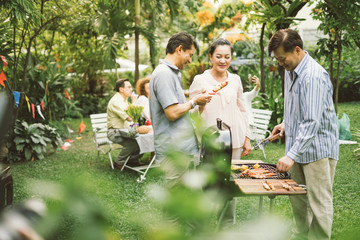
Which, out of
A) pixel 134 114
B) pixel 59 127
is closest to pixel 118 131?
pixel 134 114

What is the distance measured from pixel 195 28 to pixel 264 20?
6.97m

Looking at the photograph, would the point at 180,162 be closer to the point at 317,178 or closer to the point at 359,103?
the point at 317,178

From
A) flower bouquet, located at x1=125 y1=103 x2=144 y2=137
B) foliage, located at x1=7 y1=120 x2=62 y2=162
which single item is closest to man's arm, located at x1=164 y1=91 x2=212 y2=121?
flower bouquet, located at x1=125 y1=103 x2=144 y2=137

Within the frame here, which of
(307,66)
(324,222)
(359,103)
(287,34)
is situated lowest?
(359,103)

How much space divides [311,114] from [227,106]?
3.23 ft

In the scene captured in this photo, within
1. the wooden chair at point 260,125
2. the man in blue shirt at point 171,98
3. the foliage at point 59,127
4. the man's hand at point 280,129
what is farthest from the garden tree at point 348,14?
the foliage at point 59,127

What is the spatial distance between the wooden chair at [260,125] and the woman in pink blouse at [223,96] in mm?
3437

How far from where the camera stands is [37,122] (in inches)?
320

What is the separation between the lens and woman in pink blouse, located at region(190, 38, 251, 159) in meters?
3.15

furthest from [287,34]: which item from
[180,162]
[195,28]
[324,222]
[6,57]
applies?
[195,28]

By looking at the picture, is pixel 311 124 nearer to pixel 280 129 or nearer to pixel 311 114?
pixel 311 114

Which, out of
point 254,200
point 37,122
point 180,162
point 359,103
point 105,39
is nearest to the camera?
point 180,162

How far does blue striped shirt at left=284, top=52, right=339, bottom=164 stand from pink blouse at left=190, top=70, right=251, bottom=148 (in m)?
0.64

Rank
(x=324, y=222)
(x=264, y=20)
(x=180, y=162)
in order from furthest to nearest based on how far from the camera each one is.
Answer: (x=264, y=20), (x=324, y=222), (x=180, y=162)
